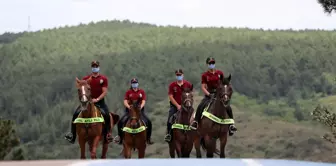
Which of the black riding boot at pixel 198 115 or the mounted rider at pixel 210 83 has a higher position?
the mounted rider at pixel 210 83

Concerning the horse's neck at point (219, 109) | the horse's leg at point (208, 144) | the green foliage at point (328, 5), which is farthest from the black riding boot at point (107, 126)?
the green foliage at point (328, 5)

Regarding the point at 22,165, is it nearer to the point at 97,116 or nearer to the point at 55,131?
the point at 97,116

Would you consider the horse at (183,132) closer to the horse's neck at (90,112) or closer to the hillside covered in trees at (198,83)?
the horse's neck at (90,112)

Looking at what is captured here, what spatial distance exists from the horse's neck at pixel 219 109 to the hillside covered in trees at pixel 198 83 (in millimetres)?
58723

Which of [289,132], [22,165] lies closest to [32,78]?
[289,132]

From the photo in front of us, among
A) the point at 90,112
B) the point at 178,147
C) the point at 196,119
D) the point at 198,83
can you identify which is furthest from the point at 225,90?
the point at 198,83

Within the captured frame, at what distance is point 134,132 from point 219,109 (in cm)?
331

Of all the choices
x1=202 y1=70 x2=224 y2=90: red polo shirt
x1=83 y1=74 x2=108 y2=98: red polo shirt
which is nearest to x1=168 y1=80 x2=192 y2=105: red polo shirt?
x1=202 y1=70 x2=224 y2=90: red polo shirt

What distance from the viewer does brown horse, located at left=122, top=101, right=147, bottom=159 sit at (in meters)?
26.7

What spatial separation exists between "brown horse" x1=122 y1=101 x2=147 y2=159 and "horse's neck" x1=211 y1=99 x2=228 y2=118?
2854 millimetres

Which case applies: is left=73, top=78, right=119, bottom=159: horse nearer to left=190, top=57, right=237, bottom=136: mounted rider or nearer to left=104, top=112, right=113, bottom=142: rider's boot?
left=104, top=112, right=113, bottom=142: rider's boot

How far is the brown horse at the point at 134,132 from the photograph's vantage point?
26.7 m

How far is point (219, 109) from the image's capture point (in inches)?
961

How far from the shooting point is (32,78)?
6718 inches
